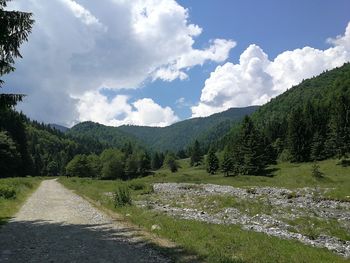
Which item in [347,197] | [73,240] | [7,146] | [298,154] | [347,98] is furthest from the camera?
[347,98]

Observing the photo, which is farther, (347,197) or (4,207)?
(347,197)

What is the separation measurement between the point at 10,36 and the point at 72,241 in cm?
1032

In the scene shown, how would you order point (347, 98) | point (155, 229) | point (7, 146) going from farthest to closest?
point (347, 98), point (7, 146), point (155, 229)

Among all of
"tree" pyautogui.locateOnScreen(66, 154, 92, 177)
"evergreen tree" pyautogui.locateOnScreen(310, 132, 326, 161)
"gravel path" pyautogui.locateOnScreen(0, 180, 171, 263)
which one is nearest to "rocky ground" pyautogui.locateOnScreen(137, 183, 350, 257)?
"gravel path" pyautogui.locateOnScreen(0, 180, 171, 263)

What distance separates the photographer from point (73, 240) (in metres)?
17.8

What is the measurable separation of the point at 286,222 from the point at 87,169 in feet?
533

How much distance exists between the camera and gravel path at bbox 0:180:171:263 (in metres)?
14.5

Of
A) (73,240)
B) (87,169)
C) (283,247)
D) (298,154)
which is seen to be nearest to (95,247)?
(73,240)

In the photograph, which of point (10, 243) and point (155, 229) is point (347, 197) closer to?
point (155, 229)

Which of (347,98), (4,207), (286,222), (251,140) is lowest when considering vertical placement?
(286,222)

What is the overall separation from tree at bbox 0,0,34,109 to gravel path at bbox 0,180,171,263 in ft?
21.8

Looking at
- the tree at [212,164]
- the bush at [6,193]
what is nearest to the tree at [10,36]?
the bush at [6,193]

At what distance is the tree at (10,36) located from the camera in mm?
19281

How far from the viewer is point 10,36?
65.1ft
